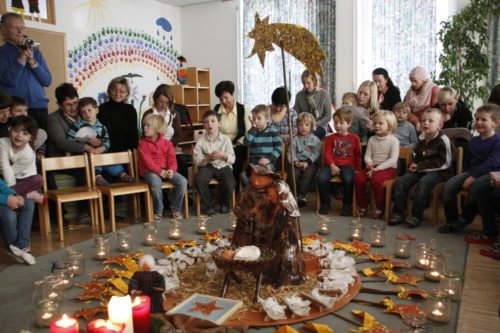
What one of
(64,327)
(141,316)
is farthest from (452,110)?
(64,327)

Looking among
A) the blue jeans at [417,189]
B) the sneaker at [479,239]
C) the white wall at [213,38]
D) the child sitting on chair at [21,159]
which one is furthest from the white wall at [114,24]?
the sneaker at [479,239]

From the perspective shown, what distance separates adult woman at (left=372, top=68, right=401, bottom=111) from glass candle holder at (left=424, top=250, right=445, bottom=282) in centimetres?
294

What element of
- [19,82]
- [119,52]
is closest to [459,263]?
[19,82]

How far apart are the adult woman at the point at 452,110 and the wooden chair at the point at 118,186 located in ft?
10.4

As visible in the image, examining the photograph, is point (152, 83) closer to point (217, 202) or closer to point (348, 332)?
point (217, 202)

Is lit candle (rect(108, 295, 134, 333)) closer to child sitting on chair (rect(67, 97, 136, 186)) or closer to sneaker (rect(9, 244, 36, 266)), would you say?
sneaker (rect(9, 244, 36, 266))

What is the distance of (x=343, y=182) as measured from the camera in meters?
4.63

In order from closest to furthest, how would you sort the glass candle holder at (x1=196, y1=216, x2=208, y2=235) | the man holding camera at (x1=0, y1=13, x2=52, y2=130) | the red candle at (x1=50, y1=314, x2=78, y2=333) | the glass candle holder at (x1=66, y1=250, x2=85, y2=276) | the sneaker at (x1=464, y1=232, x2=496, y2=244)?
the red candle at (x1=50, y1=314, x2=78, y2=333), the glass candle holder at (x1=66, y1=250, x2=85, y2=276), the sneaker at (x1=464, y1=232, x2=496, y2=244), the glass candle holder at (x1=196, y1=216, x2=208, y2=235), the man holding camera at (x1=0, y1=13, x2=52, y2=130)

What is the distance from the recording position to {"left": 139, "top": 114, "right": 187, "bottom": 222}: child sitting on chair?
4449 millimetres

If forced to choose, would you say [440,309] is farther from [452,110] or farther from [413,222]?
[452,110]

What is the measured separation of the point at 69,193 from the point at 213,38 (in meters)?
5.08

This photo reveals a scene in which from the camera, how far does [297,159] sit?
496 centimetres

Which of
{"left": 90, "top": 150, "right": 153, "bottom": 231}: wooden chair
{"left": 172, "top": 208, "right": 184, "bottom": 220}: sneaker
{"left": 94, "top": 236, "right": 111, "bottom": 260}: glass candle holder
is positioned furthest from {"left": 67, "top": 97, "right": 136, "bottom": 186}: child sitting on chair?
{"left": 94, "top": 236, "right": 111, "bottom": 260}: glass candle holder

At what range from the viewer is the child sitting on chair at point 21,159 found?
3.65 meters
